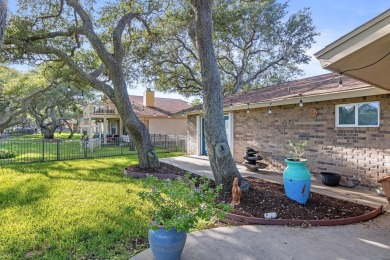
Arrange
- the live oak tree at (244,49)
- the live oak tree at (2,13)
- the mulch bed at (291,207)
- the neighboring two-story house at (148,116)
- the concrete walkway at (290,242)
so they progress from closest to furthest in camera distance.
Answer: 1. the live oak tree at (2,13)
2. the concrete walkway at (290,242)
3. the mulch bed at (291,207)
4. the live oak tree at (244,49)
5. the neighboring two-story house at (148,116)

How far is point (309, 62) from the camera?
1873cm

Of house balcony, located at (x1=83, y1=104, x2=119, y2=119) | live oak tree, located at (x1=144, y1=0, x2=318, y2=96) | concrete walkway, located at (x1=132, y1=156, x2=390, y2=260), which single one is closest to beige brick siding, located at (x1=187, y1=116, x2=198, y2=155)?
live oak tree, located at (x1=144, y1=0, x2=318, y2=96)

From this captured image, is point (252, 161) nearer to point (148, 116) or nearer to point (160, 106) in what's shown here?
point (148, 116)

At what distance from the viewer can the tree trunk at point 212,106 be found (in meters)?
5.80

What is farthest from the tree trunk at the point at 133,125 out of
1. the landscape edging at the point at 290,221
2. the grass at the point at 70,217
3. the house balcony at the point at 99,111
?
the house balcony at the point at 99,111

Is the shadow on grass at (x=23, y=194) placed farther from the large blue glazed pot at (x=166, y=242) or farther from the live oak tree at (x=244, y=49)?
the live oak tree at (x=244, y=49)

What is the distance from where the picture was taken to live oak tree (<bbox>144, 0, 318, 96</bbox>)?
1536cm

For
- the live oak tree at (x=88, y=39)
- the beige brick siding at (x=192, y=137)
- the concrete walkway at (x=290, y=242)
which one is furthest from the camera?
the beige brick siding at (x=192, y=137)

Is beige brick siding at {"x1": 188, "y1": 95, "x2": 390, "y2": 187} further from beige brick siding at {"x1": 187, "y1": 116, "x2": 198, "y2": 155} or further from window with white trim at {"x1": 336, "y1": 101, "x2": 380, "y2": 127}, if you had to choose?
beige brick siding at {"x1": 187, "y1": 116, "x2": 198, "y2": 155}

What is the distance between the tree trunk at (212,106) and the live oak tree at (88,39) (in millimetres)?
3993

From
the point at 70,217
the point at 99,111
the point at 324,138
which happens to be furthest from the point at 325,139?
the point at 99,111

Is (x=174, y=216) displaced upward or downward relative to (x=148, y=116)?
downward

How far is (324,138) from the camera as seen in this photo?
7.73 m

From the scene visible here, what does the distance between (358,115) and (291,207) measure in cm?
390
